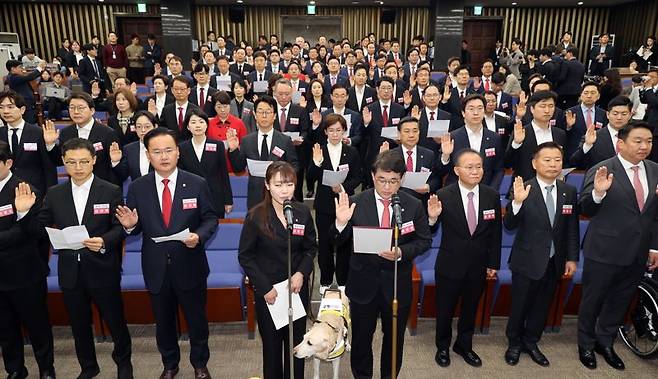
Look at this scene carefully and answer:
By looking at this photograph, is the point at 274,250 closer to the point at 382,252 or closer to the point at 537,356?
the point at 382,252

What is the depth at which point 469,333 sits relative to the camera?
331 centimetres

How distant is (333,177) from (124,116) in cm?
249

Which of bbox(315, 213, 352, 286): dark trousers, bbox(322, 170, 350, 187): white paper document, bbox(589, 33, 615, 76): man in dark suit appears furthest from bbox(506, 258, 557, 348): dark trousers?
bbox(589, 33, 615, 76): man in dark suit

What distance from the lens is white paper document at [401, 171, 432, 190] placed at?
3613 millimetres

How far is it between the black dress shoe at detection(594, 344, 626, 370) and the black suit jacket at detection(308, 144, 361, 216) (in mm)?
2154

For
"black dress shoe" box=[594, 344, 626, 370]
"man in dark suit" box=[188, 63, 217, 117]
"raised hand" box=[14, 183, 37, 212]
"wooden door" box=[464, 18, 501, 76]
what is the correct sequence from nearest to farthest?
"raised hand" box=[14, 183, 37, 212] < "black dress shoe" box=[594, 344, 626, 370] < "man in dark suit" box=[188, 63, 217, 117] < "wooden door" box=[464, 18, 501, 76]

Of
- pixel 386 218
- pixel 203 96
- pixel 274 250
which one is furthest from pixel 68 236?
pixel 203 96

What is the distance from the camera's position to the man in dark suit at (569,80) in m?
8.11

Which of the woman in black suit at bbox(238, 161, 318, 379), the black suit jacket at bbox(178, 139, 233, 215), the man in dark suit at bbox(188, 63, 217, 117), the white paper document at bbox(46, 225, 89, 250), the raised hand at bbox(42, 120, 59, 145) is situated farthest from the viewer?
the man in dark suit at bbox(188, 63, 217, 117)

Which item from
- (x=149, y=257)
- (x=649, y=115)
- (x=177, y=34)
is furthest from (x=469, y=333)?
(x=177, y=34)

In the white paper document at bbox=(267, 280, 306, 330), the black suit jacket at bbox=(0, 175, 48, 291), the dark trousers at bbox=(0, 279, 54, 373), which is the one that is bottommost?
the dark trousers at bbox=(0, 279, 54, 373)

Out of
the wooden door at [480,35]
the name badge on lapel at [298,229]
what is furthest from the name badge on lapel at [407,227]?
the wooden door at [480,35]

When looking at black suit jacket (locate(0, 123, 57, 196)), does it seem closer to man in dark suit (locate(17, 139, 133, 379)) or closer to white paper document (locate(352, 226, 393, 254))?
man in dark suit (locate(17, 139, 133, 379))

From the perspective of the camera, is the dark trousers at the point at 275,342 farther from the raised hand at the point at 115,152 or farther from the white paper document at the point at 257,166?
the raised hand at the point at 115,152
